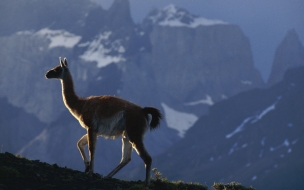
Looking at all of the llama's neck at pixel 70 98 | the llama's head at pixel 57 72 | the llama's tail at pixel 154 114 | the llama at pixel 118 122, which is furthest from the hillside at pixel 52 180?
the llama's head at pixel 57 72

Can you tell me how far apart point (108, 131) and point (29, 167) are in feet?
8.82

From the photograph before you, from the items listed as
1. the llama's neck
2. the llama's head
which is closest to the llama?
the llama's neck

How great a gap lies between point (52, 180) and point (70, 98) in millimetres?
4601

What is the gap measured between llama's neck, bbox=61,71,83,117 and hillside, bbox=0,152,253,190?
222cm

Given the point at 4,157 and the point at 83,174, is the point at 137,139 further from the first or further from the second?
the point at 4,157

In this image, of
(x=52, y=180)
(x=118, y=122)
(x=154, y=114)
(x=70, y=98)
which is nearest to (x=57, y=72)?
(x=70, y=98)

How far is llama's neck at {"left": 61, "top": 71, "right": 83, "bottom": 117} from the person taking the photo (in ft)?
74.9

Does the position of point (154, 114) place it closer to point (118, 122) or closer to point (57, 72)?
point (118, 122)

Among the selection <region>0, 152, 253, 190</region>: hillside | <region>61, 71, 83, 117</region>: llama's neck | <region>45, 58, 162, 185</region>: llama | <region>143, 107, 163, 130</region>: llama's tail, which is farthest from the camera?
<region>61, 71, 83, 117</region>: llama's neck

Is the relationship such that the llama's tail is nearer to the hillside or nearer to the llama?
the llama

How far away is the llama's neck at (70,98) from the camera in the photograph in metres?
22.8

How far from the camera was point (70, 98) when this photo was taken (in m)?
23.5

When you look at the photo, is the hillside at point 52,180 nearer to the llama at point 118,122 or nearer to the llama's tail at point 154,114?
the llama at point 118,122

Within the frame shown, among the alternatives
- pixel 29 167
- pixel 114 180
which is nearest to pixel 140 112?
pixel 114 180
